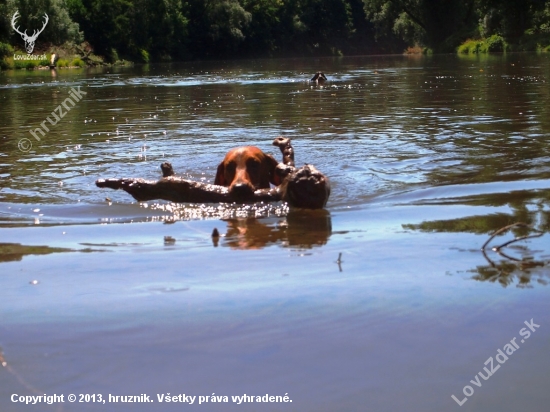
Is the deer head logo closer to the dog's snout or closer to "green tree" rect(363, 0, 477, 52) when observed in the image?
"green tree" rect(363, 0, 477, 52)

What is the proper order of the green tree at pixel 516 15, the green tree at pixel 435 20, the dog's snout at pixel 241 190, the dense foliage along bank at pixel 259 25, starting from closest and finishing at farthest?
the dog's snout at pixel 241 190, the dense foliage along bank at pixel 259 25, the green tree at pixel 516 15, the green tree at pixel 435 20

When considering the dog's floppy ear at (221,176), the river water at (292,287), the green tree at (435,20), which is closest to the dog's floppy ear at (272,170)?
the dog's floppy ear at (221,176)

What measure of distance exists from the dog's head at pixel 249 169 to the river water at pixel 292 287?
1.41ft

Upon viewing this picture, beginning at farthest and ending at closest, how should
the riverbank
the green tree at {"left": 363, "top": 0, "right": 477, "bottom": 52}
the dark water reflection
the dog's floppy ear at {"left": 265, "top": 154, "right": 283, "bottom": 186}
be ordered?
the green tree at {"left": 363, "top": 0, "right": 477, "bottom": 52}
the riverbank
the dog's floppy ear at {"left": 265, "top": 154, "right": 283, "bottom": 186}
the dark water reflection

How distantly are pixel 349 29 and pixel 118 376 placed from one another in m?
99.6

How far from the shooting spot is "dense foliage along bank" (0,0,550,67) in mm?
56856

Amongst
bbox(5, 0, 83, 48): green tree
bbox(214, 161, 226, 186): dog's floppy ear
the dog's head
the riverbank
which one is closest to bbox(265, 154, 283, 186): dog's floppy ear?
the dog's head

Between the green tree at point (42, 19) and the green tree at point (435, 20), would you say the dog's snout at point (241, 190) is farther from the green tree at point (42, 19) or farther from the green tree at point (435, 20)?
the green tree at point (435, 20)

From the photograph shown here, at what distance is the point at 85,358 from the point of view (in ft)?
11.3

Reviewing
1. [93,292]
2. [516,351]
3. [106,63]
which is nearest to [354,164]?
[93,292]

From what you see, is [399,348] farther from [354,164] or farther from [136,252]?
[354,164]

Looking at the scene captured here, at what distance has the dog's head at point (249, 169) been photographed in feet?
23.0

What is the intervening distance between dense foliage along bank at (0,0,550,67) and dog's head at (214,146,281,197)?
142 ft

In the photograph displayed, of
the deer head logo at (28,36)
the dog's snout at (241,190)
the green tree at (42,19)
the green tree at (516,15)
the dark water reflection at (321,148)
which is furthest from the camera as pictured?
the green tree at (516,15)
